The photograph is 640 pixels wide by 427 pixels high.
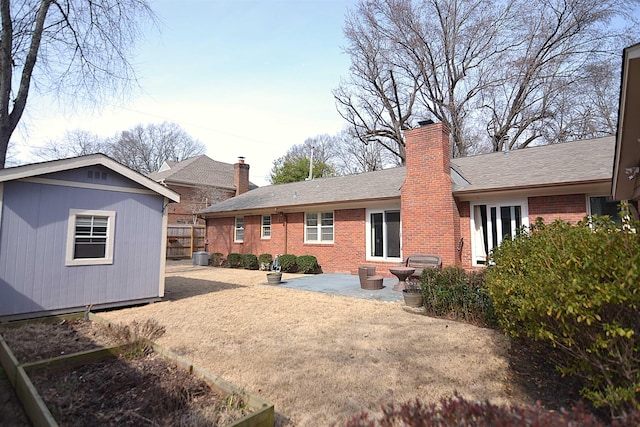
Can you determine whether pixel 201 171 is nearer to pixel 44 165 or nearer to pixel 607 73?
pixel 44 165

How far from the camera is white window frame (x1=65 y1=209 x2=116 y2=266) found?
22.5 ft

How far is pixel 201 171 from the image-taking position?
100 feet

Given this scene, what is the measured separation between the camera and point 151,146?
136 feet

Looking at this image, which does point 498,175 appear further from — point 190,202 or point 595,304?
point 190,202

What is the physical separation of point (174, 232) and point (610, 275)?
23271mm

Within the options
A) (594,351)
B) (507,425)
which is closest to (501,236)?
(594,351)

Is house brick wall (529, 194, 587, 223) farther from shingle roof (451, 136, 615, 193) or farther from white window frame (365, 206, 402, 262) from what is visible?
white window frame (365, 206, 402, 262)

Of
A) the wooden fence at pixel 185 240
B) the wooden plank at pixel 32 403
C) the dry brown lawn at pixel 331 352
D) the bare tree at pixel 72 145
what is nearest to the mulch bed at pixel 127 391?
the wooden plank at pixel 32 403

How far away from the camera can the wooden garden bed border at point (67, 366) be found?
8.67 feet

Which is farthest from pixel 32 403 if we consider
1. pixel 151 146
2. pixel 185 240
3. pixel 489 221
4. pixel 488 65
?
pixel 151 146

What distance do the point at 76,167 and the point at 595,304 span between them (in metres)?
8.80

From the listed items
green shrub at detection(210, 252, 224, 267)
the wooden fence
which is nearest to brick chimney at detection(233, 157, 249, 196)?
the wooden fence

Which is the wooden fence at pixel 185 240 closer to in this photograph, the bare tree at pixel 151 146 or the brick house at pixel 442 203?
the brick house at pixel 442 203

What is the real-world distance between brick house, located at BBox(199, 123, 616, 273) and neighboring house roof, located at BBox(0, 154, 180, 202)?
7177 mm
